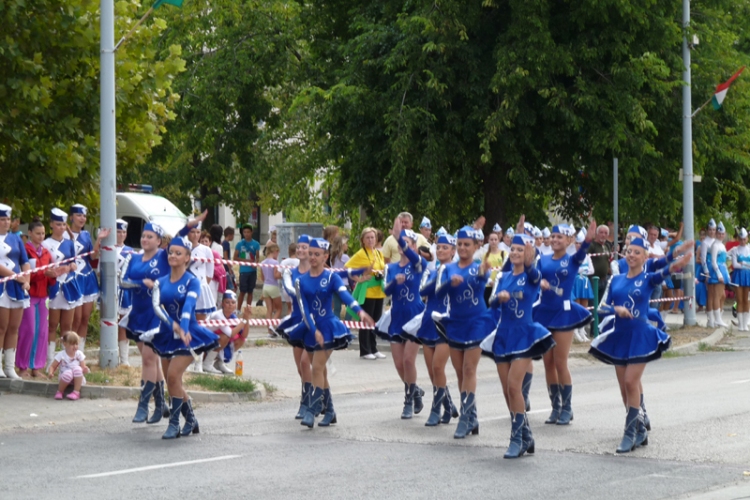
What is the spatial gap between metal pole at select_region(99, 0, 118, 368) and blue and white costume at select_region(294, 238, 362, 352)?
158 inches

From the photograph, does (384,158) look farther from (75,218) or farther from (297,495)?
(297,495)

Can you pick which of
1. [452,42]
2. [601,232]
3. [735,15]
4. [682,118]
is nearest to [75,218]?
[601,232]

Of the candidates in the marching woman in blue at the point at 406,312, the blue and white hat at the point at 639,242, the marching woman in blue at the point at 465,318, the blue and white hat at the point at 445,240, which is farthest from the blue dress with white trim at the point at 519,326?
the marching woman in blue at the point at 406,312

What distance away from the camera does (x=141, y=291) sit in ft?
39.6

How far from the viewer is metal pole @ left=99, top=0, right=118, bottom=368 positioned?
15094 mm

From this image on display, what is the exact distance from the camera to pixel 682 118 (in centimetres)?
2453

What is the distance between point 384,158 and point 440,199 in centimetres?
170

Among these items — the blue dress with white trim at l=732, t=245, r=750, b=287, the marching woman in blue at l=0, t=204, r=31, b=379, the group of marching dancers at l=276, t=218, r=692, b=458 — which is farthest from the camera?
the blue dress with white trim at l=732, t=245, r=750, b=287

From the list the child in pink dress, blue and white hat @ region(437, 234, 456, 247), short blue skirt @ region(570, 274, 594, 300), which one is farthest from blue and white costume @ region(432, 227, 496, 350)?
short blue skirt @ region(570, 274, 594, 300)

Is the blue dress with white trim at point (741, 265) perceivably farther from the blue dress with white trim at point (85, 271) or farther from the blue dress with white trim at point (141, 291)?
the blue dress with white trim at point (141, 291)

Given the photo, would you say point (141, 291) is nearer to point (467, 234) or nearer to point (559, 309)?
point (467, 234)

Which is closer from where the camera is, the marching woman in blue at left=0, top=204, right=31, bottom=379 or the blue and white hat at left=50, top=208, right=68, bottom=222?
the marching woman in blue at left=0, top=204, right=31, bottom=379

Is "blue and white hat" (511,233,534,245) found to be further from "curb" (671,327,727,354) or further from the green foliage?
"curb" (671,327,727,354)

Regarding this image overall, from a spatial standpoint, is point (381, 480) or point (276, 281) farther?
point (276, 281)
